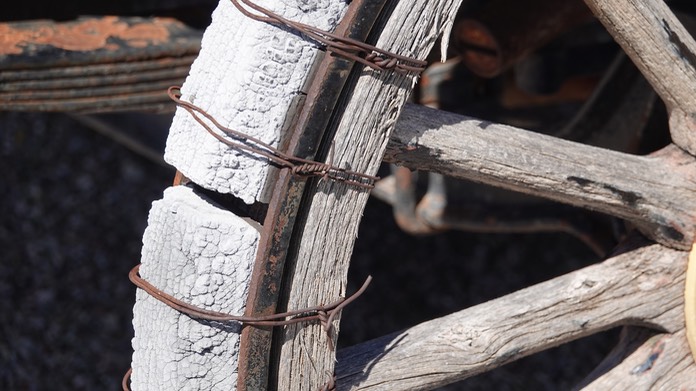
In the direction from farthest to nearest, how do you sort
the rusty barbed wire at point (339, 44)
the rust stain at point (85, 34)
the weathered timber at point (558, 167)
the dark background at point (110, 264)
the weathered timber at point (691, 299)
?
the dark background at point (110, 264) → the rust stain at point (85, 34) → the weathered timber at point (691, 299) → the weathered timber at point (558, 167) → the rusty barbed wire at point (339, 44)

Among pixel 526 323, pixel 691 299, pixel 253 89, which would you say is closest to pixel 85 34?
pixel 253 89

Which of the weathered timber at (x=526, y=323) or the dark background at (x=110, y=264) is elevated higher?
the dark background at (x=110, y=264)

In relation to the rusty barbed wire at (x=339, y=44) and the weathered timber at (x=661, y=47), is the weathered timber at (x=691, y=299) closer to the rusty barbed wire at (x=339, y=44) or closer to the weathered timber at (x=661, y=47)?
the weathered timber at (x=661, y=47)

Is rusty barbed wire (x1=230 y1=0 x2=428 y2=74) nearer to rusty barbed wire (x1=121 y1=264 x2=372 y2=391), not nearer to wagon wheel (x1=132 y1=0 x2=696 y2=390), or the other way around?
wagon wheel (x1=132 y1=0 x2=696 y2=390)

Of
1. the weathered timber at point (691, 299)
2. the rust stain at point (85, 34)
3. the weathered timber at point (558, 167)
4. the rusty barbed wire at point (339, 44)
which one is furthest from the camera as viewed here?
the rust stain at point (85, 34)

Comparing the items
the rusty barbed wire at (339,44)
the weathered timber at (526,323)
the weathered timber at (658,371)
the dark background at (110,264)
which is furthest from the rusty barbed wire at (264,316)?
the dark background at (110,264)

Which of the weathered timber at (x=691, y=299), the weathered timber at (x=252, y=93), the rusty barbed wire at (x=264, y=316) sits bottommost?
the rusty barbed wire at (x=264, y=316)

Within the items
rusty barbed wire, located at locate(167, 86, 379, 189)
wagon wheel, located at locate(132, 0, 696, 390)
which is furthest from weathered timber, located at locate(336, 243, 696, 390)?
rusty barbed wire, located at locate(167, 86, 379, 189)

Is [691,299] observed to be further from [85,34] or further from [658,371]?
[85,34]
